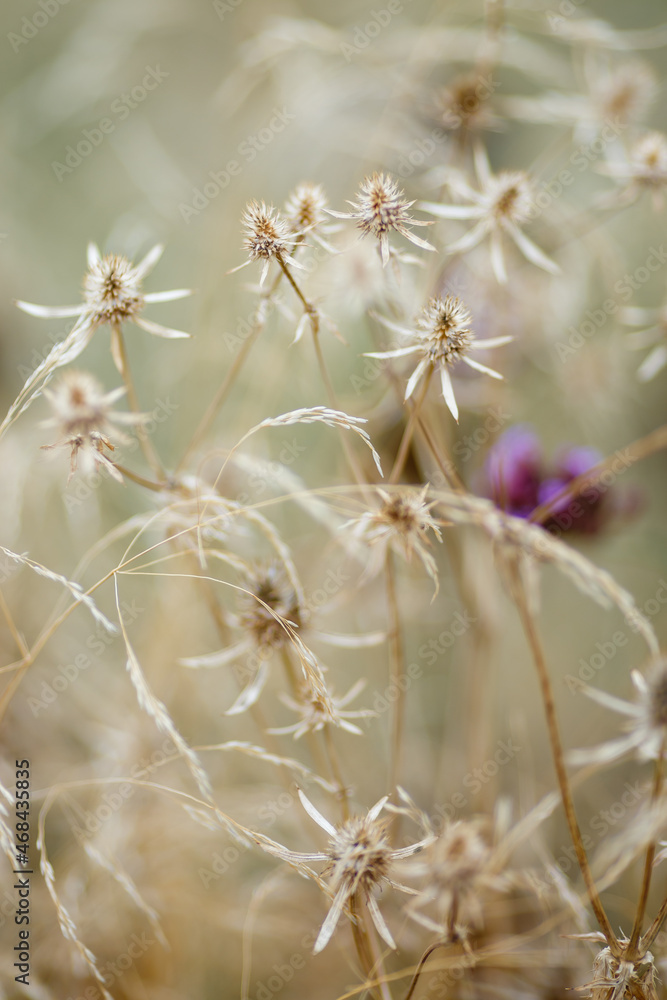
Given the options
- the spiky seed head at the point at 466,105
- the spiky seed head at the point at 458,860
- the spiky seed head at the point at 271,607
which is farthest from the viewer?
the spiky seed head at the point at 466,105

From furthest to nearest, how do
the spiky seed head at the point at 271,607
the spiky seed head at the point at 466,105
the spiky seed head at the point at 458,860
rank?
the spiky seed head at the point at 466,105, the spiky seed head at the point at 271,607, the spiky seed head at the point at 458,860

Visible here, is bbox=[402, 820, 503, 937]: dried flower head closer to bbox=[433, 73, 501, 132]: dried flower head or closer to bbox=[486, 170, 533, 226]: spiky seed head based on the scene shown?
bbox=[486, 170, 533, 226]: spiky seed head

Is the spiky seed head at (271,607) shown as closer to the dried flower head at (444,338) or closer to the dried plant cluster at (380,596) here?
the dried plant cluster at (380,596)

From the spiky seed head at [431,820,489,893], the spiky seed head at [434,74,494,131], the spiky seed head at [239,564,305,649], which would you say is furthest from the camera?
the spiky seed head at [434,74,494,131]

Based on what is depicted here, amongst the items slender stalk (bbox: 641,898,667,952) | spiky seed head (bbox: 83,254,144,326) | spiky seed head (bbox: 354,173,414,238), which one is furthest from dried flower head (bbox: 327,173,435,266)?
slender stalk (bbox: 641,898,667,952)

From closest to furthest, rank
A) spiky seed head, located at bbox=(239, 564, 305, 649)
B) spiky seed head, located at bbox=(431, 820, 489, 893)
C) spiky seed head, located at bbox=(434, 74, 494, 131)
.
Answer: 1. spiky seed head, located at bbox=(431, 820, 489, 893)
2. spiky seed head, located at bbox=(239, 564, 305, 649)
3. spiky seed head, located at bbox=(434, 74, 494, 131)

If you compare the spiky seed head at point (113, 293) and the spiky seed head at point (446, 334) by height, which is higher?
the spiky seed head at point (113, 293)

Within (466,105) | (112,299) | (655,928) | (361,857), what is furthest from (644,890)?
(466,105)

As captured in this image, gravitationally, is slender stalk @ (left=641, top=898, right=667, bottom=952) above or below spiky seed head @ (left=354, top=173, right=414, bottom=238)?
below

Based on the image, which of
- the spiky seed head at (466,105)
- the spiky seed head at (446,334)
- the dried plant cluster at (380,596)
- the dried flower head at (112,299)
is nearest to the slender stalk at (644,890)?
the dried plant cluster at (380,596)
